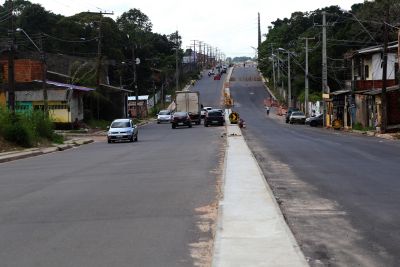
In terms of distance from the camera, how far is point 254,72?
174m

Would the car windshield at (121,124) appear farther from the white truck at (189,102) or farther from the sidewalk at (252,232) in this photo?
the sidewalk at (252,232)

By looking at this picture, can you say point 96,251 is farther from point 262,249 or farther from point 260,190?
point 260,190

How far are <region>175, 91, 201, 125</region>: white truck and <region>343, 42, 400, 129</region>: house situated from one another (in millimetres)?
15320

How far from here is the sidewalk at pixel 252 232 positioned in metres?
7.43

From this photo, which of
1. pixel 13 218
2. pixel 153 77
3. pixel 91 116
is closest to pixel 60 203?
pixel 13 218

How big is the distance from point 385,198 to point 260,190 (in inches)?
101

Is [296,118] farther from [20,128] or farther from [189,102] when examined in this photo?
[20,128]

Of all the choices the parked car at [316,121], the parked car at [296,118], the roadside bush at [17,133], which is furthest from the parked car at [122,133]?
the parked car at [296,118]

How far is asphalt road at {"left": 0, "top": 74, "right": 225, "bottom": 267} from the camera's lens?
793cm

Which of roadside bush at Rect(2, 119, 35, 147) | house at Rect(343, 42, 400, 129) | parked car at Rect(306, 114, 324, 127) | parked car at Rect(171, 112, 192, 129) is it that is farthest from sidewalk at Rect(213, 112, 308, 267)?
parked car at Rect(306, 114, 324, 127)

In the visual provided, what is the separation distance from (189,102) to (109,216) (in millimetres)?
54629

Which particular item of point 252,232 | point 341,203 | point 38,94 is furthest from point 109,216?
point 38,94

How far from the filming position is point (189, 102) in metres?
65.2

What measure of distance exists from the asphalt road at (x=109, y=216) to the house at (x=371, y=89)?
35228mm
